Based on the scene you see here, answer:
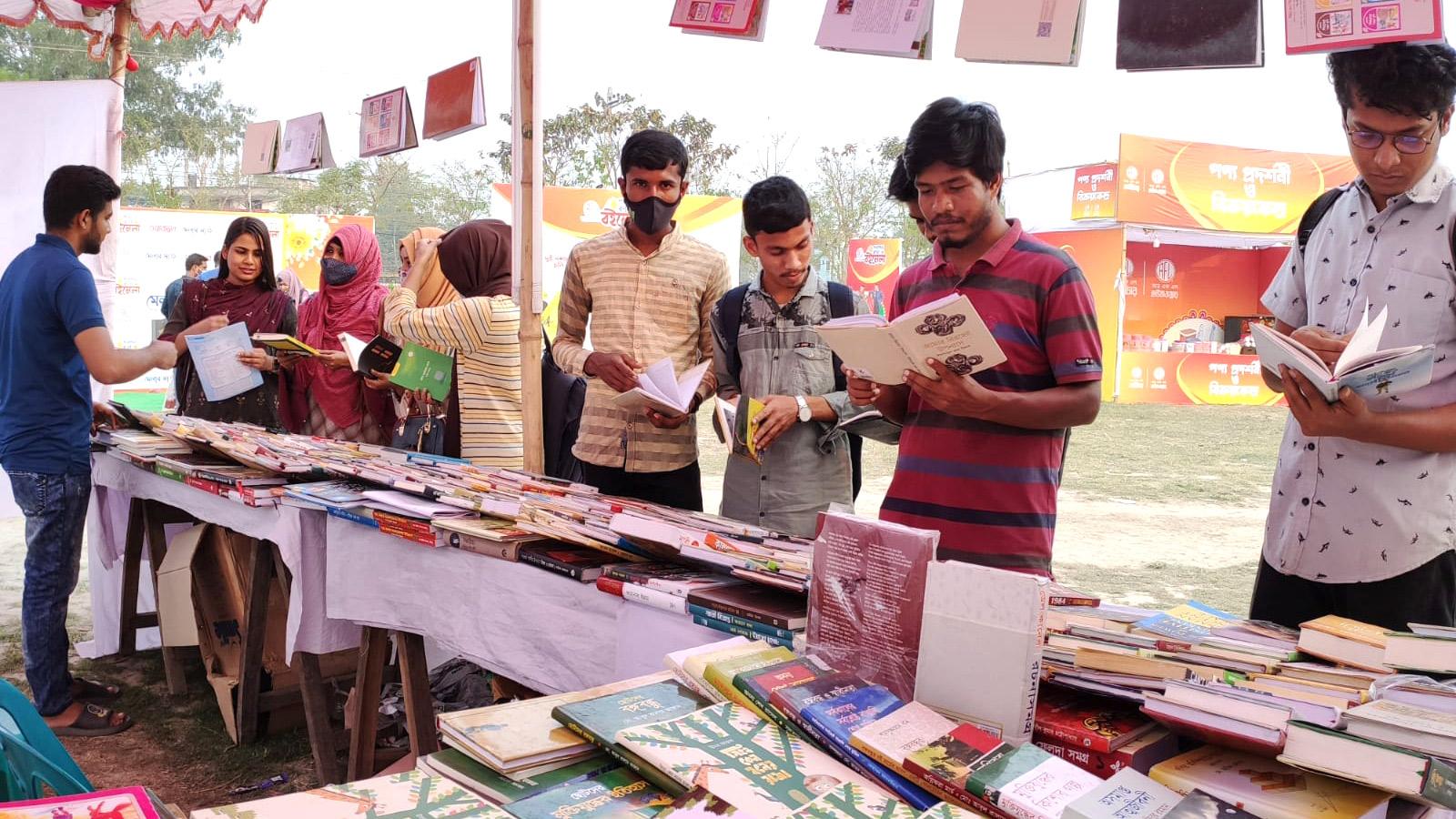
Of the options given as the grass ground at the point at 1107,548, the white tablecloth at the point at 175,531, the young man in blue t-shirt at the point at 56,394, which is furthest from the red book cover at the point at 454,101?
the grass ground at the point at 1107,548

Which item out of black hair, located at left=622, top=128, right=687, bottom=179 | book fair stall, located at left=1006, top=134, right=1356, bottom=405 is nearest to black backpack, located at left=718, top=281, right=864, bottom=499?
black hair, located at left=622, top=128, right=687, bottom=179

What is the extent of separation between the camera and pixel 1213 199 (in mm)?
14656

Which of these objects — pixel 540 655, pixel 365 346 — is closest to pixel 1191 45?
pixel 540 655

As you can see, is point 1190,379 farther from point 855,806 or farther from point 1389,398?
point 855,806

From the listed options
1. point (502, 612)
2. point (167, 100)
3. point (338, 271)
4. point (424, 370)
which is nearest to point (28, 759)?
point (502, 612)

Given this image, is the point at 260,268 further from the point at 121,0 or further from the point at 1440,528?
the point at 1440,528

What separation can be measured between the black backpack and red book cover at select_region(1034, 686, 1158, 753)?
129 centimetres

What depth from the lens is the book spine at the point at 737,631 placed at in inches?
58.8

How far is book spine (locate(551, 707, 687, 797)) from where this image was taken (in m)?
1.04

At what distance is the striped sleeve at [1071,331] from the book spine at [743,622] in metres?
0.71

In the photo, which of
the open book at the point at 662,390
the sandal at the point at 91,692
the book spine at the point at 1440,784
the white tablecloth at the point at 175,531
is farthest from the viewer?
the sandal at the point at 91,692

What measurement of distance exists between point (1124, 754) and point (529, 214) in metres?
2.53

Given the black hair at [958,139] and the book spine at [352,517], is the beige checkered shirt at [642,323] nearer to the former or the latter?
the book spine at [352,517]

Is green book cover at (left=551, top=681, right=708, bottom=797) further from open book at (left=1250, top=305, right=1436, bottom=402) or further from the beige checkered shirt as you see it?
the beige checkered shirt
